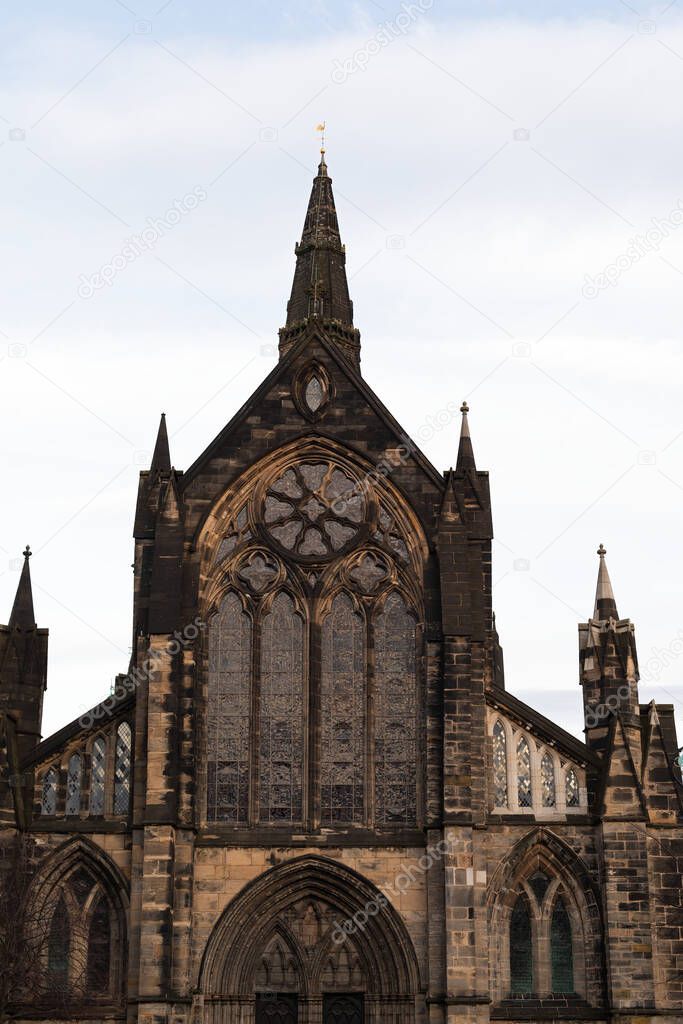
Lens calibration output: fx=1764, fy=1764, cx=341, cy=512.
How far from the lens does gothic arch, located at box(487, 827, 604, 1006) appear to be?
113 feet

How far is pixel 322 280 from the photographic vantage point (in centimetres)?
5012

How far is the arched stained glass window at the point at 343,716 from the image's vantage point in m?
35.6

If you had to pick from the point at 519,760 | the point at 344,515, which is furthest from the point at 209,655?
the point at 519,760

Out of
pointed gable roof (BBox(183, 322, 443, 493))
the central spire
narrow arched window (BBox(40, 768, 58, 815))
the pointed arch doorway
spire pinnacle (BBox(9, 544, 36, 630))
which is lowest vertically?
the pointed arch doorway

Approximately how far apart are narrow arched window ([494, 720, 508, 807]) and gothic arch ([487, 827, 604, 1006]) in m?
0.91

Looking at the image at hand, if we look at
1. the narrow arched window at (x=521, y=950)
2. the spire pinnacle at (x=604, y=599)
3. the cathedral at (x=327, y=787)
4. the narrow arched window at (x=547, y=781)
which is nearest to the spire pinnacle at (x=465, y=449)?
the cathedral at (x=327, y=787)

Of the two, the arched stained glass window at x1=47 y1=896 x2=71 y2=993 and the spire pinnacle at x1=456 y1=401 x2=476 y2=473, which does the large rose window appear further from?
the arched stained glass window at x1=47 y1=896 x2=71 y2=993

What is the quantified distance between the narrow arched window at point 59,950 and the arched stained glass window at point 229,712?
347 cm

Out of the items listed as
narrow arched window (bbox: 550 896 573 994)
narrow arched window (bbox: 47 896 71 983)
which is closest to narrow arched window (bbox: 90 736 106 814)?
narrow arched window (bbox: 47 896 71 983)

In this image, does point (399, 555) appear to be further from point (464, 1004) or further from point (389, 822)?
point (464, 1004)

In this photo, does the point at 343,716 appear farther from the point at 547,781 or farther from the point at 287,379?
the point at 287,379

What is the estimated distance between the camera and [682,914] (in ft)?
114

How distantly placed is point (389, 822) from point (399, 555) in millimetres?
5601

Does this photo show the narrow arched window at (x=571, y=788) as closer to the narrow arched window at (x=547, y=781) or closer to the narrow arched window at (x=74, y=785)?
the narrow arched window at (x=547, y=781)
